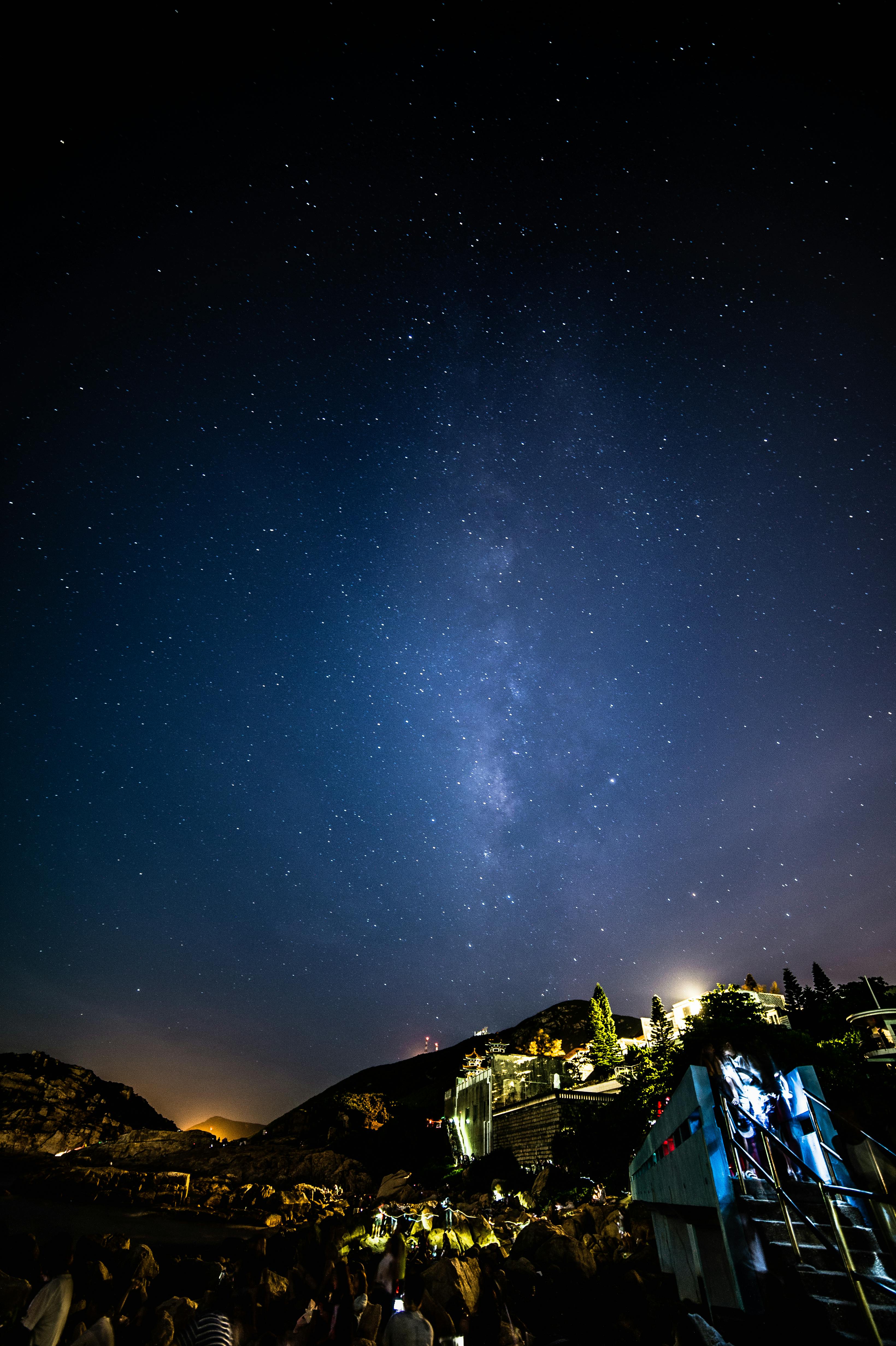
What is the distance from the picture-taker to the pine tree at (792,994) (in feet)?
217

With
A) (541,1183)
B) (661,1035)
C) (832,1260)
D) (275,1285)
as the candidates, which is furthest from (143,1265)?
(661,1035)

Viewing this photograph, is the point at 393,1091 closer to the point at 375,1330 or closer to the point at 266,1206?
the point at 266,1206

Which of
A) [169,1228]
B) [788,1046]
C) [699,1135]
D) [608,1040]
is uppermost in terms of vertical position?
[608,1040]

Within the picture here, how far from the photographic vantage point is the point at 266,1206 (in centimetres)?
4447

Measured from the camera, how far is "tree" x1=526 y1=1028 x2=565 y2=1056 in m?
59.8

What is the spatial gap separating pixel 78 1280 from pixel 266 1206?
44544mm

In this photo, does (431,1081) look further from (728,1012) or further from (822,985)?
(728,1012)

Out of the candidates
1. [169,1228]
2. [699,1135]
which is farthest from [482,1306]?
[169,1228]

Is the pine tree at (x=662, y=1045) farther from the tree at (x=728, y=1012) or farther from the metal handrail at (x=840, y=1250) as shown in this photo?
the metal handrail at (x=840, y=1250)

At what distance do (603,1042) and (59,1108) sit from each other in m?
139

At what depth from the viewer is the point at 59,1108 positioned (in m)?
125

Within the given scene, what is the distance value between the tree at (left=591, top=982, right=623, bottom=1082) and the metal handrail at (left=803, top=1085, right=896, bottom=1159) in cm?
4432

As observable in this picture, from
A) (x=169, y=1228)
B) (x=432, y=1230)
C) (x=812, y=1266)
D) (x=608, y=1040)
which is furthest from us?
(x=608, y=1040)

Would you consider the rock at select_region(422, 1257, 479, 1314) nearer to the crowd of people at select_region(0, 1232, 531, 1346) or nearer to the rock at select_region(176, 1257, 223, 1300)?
the crowd of people at select_region(0, 1232, 531, 1346)
